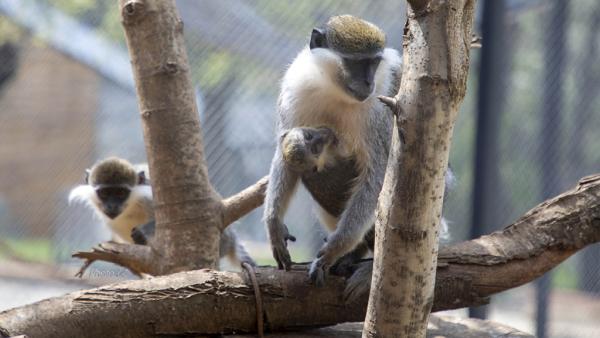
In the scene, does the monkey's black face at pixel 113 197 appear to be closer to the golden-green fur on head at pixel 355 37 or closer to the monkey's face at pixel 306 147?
the monkey's face at pixel 306 147

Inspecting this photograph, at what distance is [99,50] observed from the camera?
5711mm

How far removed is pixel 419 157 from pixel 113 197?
322 centimetres

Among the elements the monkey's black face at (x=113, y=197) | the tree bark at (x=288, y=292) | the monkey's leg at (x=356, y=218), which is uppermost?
the monkey's black face at (x=113, y=197)

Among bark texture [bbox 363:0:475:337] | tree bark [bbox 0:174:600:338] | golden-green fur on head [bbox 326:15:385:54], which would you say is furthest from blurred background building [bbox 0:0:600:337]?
bark texture [bbox 363:0:475:337]

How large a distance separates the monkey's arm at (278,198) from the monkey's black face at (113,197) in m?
1.74

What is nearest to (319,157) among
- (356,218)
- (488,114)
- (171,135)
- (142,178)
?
(356,218)

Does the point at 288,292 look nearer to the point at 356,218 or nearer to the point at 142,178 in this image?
the point at 356,218

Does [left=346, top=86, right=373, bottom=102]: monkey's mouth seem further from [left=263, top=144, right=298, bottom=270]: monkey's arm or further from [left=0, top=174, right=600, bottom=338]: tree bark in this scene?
[left=0, top=174, right=600, bottom=338]: tree bark

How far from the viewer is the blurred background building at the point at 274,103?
523 cm

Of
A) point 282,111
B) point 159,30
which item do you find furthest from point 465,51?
point 159,30

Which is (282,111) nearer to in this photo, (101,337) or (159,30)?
(159,30)

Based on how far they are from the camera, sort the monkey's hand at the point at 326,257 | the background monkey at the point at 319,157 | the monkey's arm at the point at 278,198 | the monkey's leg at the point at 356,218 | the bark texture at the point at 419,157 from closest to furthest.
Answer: the bark texture at the point at 419,157 → the monkey's hand at the point at 326,257 → the monkey's leg at the point at 356,218 → the background monkey at the point at 319,157 → the monkey's arm at the point at 278,198

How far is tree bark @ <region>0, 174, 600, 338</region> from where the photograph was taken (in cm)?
261

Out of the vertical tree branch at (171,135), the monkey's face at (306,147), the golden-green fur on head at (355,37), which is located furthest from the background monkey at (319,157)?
the vertical tree branch at (171,135)
